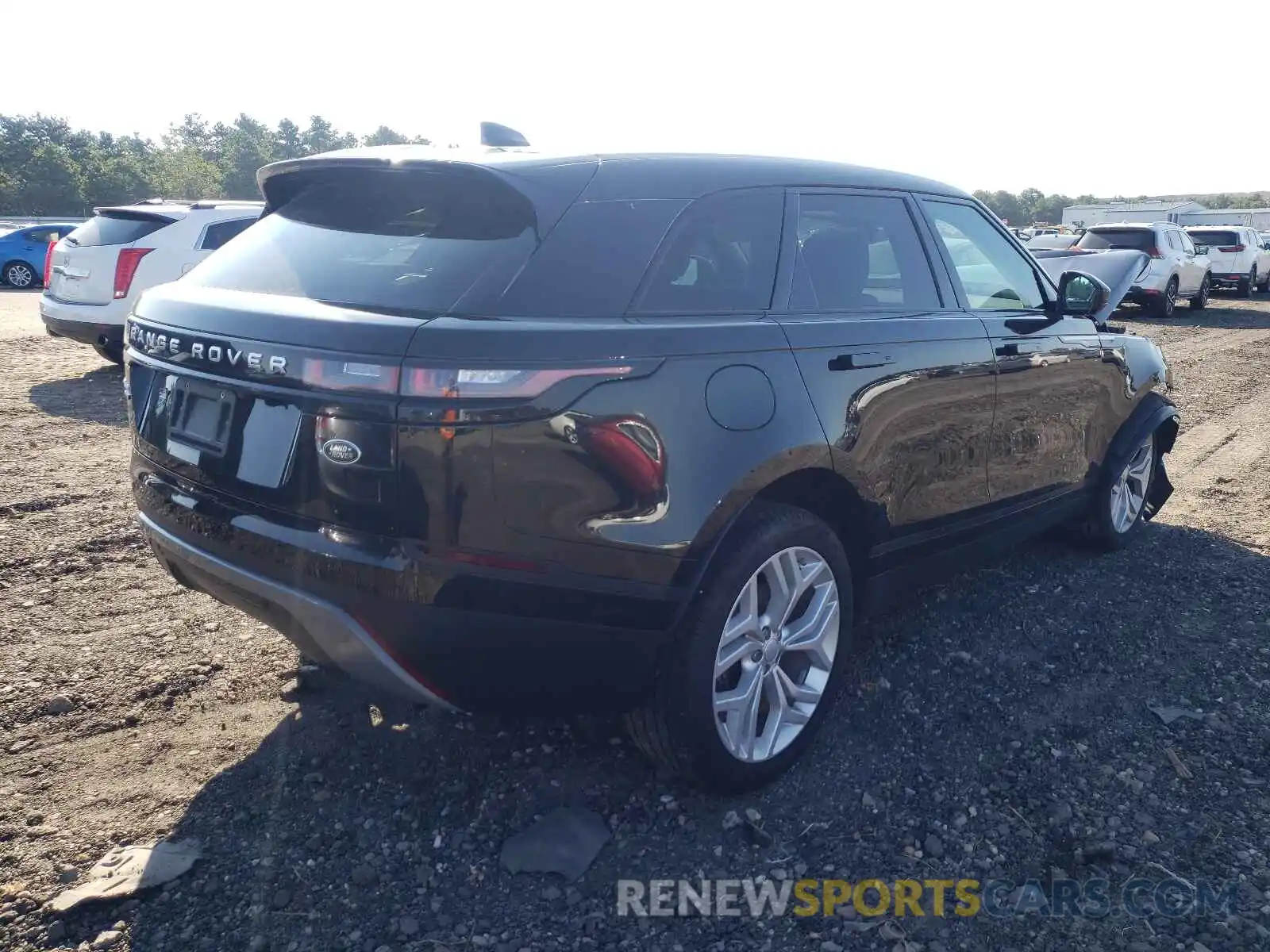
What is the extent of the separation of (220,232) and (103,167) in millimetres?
47145

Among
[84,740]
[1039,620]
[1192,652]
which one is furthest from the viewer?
[1039,620]

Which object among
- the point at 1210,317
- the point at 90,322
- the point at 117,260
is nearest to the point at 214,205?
the point at 117,260

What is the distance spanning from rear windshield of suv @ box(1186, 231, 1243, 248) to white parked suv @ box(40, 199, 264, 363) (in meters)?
21.9

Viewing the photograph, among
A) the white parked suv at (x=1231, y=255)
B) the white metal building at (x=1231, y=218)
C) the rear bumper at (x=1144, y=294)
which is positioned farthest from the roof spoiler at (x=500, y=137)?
the white metal building at (x=1231, y=218)

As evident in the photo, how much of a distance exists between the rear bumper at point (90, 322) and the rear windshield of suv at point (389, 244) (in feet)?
21.9

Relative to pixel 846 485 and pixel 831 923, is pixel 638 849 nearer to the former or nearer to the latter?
pixel 831 923

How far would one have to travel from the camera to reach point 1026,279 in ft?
14.1

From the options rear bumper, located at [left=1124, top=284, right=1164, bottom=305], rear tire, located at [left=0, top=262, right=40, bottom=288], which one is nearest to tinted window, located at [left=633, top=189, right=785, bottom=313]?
rear bumper, located at [left=1124, top=284, right=1164, bottom=305]

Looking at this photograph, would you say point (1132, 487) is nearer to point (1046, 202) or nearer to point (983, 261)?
point (983, 261)

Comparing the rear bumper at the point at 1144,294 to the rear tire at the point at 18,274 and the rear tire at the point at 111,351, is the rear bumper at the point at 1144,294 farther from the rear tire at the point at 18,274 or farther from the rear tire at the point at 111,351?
the rear tire at the point at 18,274

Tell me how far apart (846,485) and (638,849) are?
1.23 meters

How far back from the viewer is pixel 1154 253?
1750 centimetres

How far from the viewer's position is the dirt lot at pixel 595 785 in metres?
2.41

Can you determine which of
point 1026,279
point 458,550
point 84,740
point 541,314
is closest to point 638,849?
point 458,550
